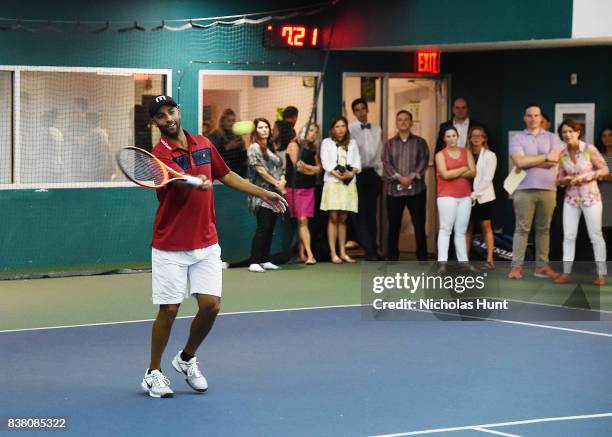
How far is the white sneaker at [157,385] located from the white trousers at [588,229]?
7.72 meters

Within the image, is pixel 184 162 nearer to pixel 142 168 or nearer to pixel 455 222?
pixel 142 168

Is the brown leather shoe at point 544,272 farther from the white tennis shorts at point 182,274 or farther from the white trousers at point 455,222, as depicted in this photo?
the white tennis shorts at point 182,274

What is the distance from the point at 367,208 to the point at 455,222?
2.27m

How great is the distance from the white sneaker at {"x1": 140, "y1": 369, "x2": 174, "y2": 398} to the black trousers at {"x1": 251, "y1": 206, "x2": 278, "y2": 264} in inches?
311

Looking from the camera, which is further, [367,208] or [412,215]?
[367,208]

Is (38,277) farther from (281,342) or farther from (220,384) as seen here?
(220,384)

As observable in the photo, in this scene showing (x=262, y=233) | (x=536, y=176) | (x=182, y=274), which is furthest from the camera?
(x=262, y=233)

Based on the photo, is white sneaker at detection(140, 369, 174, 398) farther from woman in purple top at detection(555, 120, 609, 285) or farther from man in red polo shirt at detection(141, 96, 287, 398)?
woman in purple top at detection(555, 120, 609, 285)

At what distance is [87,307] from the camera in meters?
13.9

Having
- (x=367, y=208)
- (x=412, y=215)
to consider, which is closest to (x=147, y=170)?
(x=412, y=215)

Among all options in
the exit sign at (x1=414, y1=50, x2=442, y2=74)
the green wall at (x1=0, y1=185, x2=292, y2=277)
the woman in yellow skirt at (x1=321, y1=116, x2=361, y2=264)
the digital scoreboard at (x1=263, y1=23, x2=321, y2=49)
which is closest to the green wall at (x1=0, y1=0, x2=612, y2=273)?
the green wall at (x1=0, y1=185, x2=292, y2=277)

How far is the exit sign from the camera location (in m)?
18.9

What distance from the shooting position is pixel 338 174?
17.6m

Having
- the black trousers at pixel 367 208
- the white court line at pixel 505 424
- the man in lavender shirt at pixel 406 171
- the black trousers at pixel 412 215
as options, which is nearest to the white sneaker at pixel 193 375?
the white court line at pixel 505 424
